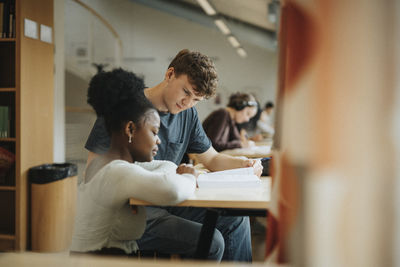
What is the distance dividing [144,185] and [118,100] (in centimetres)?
31

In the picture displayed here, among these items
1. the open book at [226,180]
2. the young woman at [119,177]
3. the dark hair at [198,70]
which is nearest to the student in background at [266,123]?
the open book at [226,180]

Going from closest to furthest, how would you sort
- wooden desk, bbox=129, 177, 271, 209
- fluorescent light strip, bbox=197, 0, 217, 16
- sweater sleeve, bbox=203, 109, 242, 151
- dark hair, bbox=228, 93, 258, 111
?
wooden desk, bbox=129, 177, 271, 209, fluorescent light strip, bbox=197, 0, 217, 16, sweater sleeve, bbox=203, 109, 242, 151, dark hair, bbox=228, 93, 258, 111

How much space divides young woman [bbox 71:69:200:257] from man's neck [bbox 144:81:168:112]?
3cm

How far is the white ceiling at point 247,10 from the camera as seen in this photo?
2240 mm

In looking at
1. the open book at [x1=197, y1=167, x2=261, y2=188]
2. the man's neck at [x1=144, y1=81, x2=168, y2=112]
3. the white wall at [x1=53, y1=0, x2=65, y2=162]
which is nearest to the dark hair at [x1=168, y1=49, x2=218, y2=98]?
the man's neck at [x1=144, y1=81, x2=168, y2=112]

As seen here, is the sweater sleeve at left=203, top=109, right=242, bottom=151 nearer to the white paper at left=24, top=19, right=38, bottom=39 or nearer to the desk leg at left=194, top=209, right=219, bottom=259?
the desk leg at left=194, top=209, right=219, bottom=259

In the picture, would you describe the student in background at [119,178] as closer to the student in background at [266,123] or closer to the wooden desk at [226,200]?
the wooden desk at [226,200]

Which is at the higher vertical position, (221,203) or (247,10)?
(247,10)

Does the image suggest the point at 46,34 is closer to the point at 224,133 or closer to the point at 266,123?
the point at 224,133

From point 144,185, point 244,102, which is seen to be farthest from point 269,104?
point 144,185

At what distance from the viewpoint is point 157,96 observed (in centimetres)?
141

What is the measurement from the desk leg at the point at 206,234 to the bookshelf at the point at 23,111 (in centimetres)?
193

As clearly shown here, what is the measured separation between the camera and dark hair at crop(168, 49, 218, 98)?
4.87 feet

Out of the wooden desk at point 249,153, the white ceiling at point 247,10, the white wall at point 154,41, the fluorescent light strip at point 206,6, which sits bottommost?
the wooden desk at point 249,153
